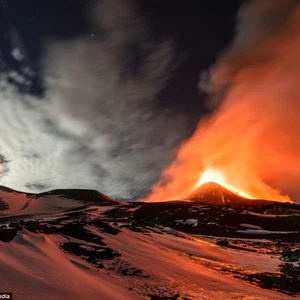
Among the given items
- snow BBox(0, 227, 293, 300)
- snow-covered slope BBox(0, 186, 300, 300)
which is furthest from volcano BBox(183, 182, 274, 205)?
snow BBox(0, 227, 293, 300)

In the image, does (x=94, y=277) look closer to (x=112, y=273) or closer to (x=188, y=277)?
(x=112, y=273)

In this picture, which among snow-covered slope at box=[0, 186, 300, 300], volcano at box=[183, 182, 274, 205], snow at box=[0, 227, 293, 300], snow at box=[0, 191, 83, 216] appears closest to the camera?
snow at box=[0, 227, 293, 300]

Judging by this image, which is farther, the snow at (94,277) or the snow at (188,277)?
the snow at (188,277)

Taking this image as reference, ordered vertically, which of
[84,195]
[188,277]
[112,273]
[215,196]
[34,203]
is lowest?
[112,273]

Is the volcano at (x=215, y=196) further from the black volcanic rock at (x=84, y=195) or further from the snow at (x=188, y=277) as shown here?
the snow at (x=188, y=277)

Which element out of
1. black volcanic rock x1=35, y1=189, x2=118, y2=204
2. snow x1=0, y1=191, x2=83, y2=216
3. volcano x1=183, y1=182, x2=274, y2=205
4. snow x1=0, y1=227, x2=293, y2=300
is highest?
volcano x1=183, y1=182, x2=274, y2=205

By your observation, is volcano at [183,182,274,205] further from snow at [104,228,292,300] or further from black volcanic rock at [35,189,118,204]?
snow at [104,228,292,300]

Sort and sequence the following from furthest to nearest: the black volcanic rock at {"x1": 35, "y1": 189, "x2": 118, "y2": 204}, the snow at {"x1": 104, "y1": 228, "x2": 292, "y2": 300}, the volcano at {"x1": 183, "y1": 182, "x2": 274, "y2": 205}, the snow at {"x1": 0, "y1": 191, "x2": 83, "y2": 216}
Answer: the volcano at {"x1": 183, "y1": 182, "x2": 274, "y2": 205}
the black volcanic rock at {"x1": 35, "y1": 189, "x2": 118, "y2": 204}
the snow at {"x1": 0, "y1": 191, "x2": 83, "y2": 216}
the snow at {"x1": 104, "y1": 228, "x2": 292, "y2": 300}

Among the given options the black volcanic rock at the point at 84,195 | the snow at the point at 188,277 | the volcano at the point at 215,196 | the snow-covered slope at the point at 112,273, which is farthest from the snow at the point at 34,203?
the volcano at the point at 215,196

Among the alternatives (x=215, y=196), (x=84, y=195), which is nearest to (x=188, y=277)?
(x=84, y=195)

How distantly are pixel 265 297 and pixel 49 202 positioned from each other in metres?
98.1

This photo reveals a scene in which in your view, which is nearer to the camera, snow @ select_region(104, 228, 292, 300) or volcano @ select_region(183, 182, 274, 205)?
snow @ select_region(104, 228, 292, 300)

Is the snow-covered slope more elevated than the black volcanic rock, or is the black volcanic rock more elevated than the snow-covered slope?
the black volcanic rock

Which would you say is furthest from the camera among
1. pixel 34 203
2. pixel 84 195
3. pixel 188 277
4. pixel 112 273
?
pixel 84 195
